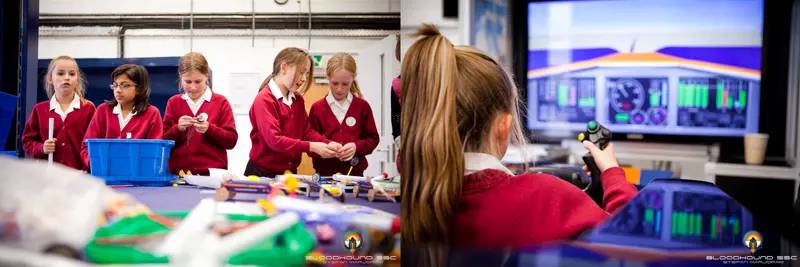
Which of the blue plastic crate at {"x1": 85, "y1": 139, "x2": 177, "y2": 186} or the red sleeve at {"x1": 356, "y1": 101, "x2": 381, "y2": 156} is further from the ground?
the red sleeve at {"x1": 356, "y1": 101, "x2": 381, "y2": 156}

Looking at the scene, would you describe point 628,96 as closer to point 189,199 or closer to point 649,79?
point 649,79

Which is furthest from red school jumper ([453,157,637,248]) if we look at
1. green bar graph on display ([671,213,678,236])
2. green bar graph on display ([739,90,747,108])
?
green bar graph on display ([739,90,747,108])

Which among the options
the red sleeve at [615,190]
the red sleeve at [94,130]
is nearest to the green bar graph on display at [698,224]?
the red sleeve at [615,190]

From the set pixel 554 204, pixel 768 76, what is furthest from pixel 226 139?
pixel 768 76

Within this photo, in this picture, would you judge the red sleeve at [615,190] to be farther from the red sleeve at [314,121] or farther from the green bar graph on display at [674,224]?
the red sleeve at [314,121]

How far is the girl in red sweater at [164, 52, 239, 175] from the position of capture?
3.05 ft

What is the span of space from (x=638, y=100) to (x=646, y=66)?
19 centimetres

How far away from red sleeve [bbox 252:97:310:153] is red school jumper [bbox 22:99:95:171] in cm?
25

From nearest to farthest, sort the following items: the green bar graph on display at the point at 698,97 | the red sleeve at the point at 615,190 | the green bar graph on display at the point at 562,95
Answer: the red sleeve at the point at 615,190
the green bar graph on display at the point at 698,97
the green bar graph on display at the point at 562,95

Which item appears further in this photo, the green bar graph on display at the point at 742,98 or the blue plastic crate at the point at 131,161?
the green bar graph on display at the point at 742,98

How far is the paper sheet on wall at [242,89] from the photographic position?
3.10 feet

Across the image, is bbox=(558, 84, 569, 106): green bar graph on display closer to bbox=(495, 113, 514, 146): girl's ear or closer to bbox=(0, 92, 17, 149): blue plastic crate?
bbox=(495, 113, 514, 146): girl's ear

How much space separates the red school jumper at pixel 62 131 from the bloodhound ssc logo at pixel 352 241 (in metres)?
0.42

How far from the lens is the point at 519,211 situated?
3.41 feet
